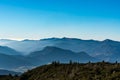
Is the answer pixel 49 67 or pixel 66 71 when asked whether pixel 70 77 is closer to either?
pixel 66 71

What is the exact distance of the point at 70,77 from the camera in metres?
54.9

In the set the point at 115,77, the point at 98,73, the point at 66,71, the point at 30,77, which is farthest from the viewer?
the point at 30,77

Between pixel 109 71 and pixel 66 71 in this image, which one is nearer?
pixel 109 71

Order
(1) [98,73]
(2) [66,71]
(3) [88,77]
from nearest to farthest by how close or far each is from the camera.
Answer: (3) [88,77]
(1) [98,73]
(2) [66,71]

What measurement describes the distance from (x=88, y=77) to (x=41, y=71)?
2272 cm

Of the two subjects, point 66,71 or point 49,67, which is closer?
point 66,71

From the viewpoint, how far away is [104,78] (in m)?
47.5

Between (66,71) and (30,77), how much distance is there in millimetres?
11274

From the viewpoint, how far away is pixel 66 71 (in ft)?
209

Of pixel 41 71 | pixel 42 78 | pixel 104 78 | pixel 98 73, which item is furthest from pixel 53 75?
pixel 104 78

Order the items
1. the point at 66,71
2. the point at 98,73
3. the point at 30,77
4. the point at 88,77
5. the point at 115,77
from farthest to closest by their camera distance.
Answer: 1. the point at 30,77
2. the point at 66,71
3. the point at 98,73
4. the point at 88,77
5. the point at 115,77

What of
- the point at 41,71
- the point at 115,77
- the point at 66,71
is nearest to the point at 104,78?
the point at 115,77

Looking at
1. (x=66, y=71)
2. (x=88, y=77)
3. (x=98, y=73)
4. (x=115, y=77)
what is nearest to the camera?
(x=115, y=77)

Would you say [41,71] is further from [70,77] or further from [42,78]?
[70,77]
